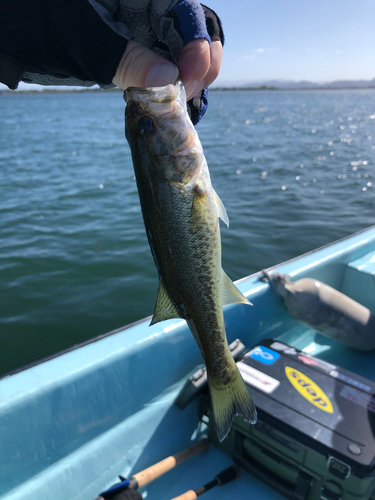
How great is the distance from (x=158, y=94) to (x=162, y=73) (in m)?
0.13

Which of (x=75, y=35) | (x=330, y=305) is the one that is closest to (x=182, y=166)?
(x=75, y=35)

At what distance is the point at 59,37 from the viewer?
129 centimetres

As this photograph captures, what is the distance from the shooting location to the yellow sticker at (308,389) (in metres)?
2.92

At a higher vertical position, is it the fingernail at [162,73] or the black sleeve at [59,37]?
the black sleeve at [59,37]

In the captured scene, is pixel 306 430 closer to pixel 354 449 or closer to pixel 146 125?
pixel 354 449

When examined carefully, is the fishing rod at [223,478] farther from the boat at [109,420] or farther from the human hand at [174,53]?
the human hand at [174,53]

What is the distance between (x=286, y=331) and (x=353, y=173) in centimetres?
1380

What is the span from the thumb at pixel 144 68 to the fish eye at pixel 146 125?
21 cm

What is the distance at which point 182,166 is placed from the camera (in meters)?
1.73

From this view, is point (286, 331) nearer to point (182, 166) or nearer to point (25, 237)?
point (182, 166)

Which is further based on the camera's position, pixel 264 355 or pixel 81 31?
pixel 264 355

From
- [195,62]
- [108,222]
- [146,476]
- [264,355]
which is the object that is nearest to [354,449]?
[264,355]

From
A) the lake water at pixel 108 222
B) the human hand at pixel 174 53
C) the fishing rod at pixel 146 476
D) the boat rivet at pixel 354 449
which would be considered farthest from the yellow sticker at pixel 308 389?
the lake water at pixel 108 222

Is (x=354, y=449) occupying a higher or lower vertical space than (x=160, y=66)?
lower
